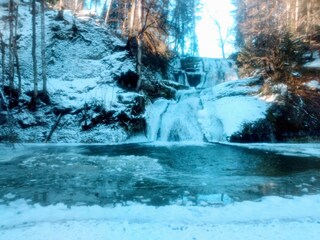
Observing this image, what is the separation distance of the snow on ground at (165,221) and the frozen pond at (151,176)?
1.25ft

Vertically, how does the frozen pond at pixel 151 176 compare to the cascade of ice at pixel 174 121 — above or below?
below

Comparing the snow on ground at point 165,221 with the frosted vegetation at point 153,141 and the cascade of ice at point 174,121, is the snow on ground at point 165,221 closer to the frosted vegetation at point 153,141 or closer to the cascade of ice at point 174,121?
the frosted vegetation at point 153,141

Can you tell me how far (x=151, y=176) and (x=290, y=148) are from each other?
7.31 meters

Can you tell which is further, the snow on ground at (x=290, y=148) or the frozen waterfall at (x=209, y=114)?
the frozen waterfall at (x=209, y=114)

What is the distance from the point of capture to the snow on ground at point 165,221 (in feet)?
12.8

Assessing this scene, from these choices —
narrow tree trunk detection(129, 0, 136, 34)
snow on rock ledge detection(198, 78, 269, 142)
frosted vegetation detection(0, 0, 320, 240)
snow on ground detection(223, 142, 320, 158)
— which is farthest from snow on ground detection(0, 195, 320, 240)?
narrow tree trunk detection(129, 0, 136, 34)

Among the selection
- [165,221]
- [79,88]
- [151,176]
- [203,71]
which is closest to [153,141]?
[79,88]

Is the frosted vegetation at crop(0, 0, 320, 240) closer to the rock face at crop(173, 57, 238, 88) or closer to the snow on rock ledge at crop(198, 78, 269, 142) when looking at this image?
the snow on rock ledge at crop(198, 78, 269, 142)

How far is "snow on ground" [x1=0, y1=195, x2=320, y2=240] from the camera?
3887 mm

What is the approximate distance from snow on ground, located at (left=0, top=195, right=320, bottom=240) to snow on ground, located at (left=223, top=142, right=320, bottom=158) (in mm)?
5806

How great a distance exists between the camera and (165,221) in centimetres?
440

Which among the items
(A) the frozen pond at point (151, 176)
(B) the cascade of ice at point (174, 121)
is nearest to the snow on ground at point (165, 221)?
(A) the frozen pond at point (151, 176)


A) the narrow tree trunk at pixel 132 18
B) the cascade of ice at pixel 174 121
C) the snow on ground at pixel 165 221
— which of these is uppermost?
the narrow tree trunk at pixel 132 18

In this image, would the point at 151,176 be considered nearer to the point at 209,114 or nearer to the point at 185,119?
the point at 185,119
